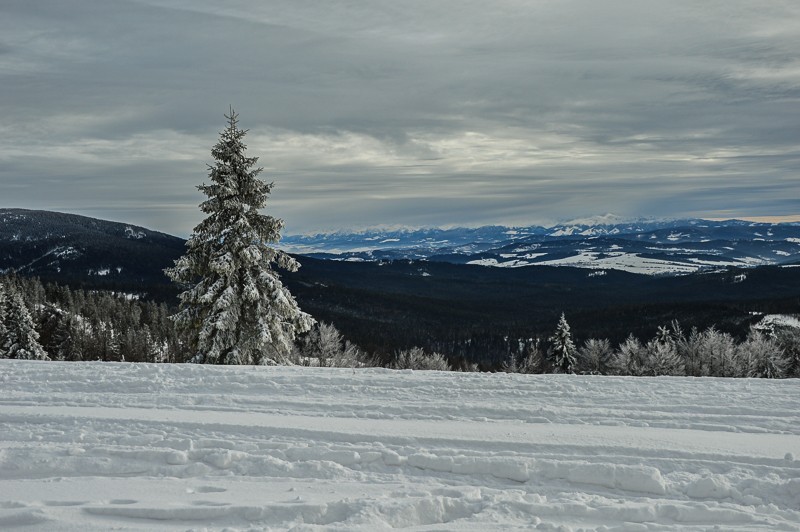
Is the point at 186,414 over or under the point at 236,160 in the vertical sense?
under

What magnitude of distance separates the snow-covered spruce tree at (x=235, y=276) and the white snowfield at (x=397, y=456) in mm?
7608

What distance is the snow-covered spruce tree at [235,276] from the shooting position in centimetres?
1744

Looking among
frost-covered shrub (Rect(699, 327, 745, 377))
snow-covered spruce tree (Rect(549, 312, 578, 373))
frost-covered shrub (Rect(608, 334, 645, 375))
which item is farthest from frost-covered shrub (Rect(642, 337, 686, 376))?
snow-covered spruce tree (Rect(549, 312, 578, 373))

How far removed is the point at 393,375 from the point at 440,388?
1.35m

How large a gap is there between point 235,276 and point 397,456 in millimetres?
13322

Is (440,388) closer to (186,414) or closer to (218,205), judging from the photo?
(186,414)

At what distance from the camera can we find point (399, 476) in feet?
18.8

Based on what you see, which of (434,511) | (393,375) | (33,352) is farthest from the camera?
(33,352)

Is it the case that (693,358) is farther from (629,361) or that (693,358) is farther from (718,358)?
(629,361)

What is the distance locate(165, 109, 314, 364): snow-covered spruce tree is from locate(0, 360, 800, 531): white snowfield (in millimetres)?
7608

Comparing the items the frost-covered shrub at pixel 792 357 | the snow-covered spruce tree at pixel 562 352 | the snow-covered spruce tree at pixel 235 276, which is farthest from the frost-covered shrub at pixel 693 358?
the snow-covered spruce tree at pixel 235 276

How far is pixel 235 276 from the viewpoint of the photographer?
59.3 feet

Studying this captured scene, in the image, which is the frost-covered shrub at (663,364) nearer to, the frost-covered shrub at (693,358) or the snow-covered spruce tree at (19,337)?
the frost-covered shrub at (693,358)

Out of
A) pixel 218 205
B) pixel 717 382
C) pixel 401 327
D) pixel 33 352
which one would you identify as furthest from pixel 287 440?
pixel 401 327
